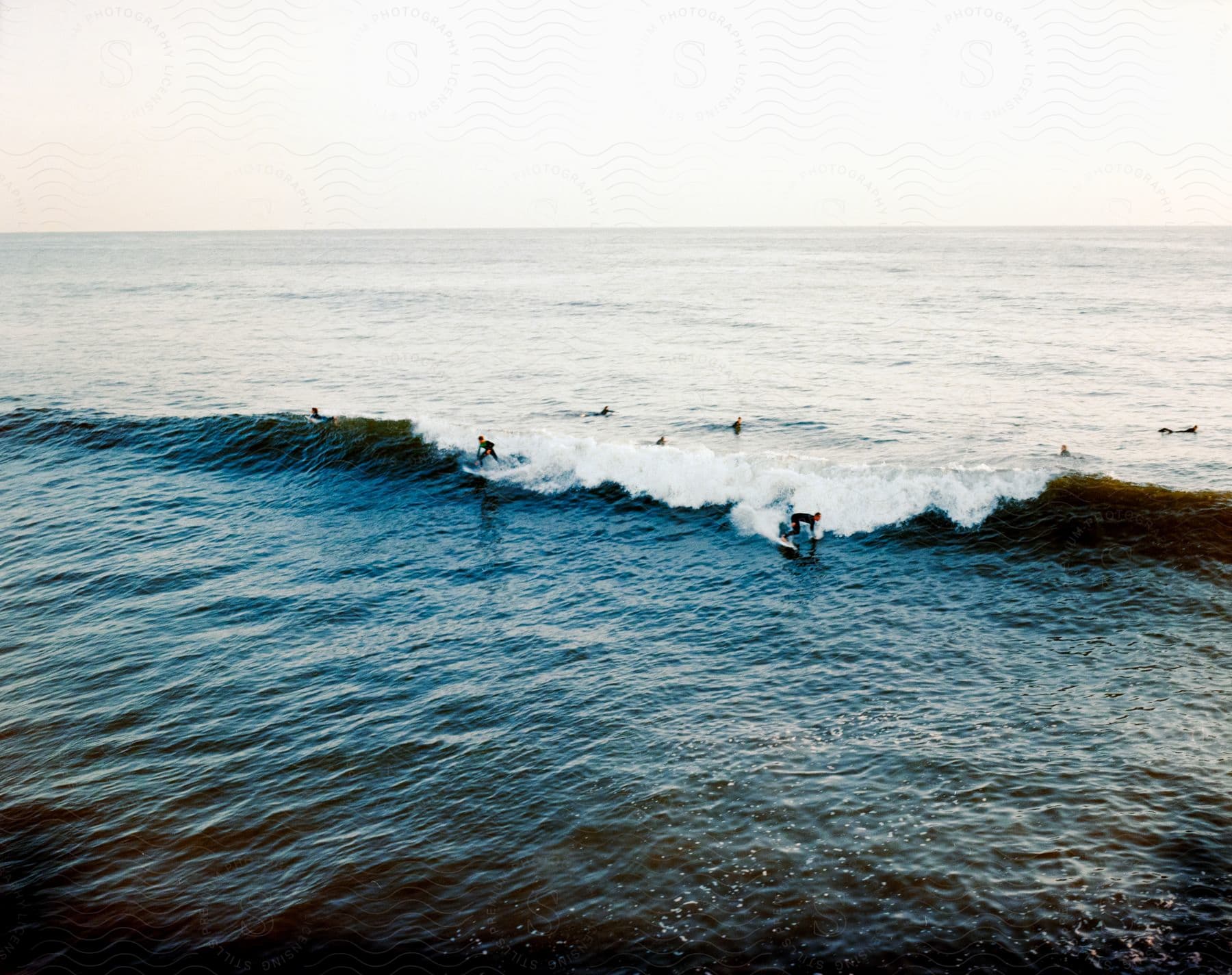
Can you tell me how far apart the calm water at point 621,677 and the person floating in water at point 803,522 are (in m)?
0.70

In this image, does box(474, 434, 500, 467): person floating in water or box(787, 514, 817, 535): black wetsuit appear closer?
box(787, 514, 817, 535): black wetsuit

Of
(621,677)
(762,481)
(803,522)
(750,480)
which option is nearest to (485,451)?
(750,480)

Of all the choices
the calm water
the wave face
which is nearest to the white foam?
the wave face

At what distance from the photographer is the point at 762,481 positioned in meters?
25.8

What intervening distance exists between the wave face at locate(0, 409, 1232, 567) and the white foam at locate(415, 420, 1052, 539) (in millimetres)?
47

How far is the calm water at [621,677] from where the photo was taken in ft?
33.7

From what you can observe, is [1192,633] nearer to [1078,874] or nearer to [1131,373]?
[1078,874]

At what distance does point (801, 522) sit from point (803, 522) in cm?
33

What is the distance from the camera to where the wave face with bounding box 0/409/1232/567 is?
21.9 meters

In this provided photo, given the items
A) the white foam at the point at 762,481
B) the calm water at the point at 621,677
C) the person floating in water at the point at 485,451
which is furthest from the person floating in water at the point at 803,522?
the person floating in water at the point at 485,451

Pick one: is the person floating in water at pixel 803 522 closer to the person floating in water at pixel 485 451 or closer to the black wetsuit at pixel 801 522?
the black wetsuit at pixel 801 522

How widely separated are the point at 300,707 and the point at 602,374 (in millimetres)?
32008

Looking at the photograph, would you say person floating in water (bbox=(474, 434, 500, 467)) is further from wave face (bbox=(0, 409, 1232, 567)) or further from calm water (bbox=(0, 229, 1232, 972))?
calm water (bbox=(0, 229, 1232, 972))

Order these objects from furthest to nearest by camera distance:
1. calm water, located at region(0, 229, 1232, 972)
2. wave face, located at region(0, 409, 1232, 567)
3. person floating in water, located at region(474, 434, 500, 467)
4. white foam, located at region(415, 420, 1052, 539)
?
1. person floating in water, located at region(474, 434, 500, 467)
2. white foam, located at region(415, 420, 1052, 539)
3. wave face, located at region(0, 409, 1232, 567)
4. calm water, located at region(0, 229, 1232, 972)
